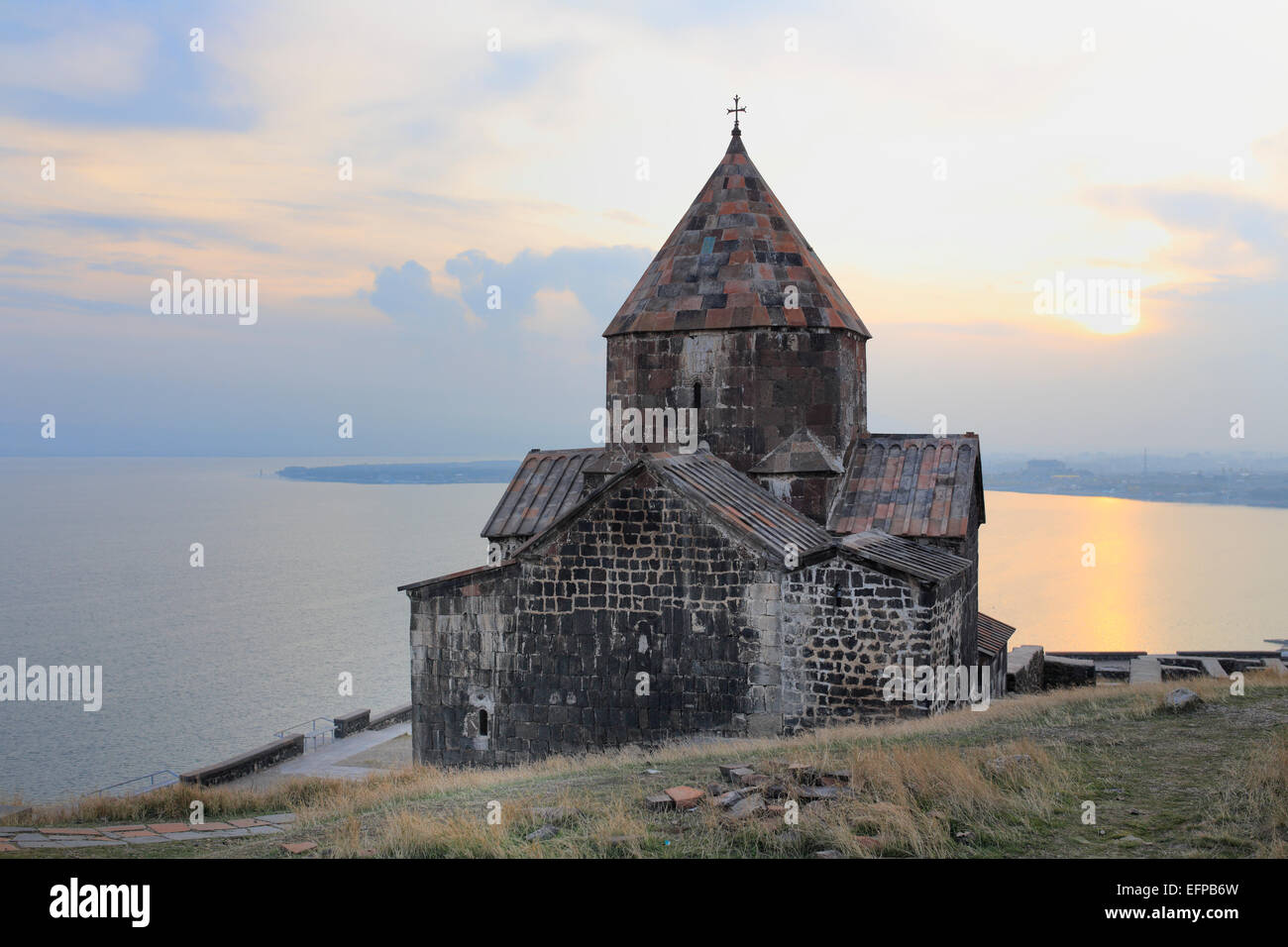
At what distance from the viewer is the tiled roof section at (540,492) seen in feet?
52.0

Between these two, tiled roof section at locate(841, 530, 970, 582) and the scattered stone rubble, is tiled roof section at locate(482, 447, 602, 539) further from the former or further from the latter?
the scattered stone rubble

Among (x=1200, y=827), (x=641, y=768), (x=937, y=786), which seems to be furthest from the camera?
(x=641, y=768)

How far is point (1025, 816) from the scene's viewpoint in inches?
248

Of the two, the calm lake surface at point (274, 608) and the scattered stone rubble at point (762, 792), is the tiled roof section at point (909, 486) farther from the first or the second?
the calm lake surface at point (274, 608)

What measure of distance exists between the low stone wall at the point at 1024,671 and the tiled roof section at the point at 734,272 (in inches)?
248

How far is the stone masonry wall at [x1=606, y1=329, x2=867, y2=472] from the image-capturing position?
14.0 meters

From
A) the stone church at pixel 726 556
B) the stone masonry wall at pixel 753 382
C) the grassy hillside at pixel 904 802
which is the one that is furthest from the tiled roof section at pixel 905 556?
the stone masonry wall at pixel 753 382

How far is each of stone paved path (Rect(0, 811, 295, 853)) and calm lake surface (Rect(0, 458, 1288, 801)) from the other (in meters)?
5.50

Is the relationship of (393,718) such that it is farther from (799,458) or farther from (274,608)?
(274,608)

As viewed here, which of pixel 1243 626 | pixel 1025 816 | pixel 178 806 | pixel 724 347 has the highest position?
pixel 724 347

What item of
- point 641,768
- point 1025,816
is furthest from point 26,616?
point 1025,816

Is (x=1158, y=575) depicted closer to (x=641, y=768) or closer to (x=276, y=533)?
(x=641, y=768)

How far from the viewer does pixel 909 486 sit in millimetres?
14188
